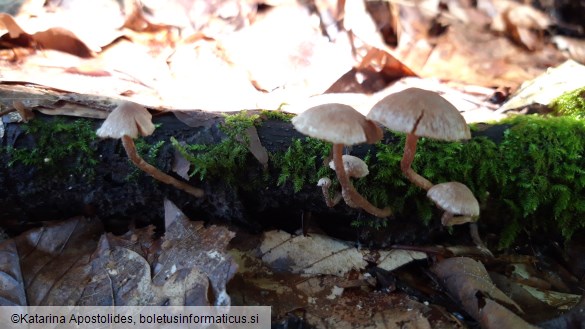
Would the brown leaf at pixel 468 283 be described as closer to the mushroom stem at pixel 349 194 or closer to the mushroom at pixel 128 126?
the mushroom stem at pixel 349 194

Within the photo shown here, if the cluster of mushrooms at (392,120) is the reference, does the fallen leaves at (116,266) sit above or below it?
below

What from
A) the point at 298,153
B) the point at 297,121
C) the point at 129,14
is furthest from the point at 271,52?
the point at 297,121

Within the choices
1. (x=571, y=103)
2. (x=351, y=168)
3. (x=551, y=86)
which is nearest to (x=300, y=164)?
(x=351, y=168)

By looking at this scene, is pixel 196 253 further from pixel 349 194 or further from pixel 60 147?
pixel 60 147

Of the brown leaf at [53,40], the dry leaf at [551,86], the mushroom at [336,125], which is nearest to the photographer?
the mushroom at [336,125]

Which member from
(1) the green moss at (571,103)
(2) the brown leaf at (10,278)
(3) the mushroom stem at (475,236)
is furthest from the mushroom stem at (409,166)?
(2) the brown leaf at (10,278)

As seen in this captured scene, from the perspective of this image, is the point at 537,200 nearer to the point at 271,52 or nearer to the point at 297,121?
the point at 297,121

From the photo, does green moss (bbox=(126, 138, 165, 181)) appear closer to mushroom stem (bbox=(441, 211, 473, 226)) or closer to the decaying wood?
the decaying wood
